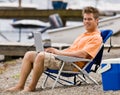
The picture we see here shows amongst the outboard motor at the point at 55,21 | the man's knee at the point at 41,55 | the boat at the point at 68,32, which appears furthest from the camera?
the outboard motor at the point at 55,21

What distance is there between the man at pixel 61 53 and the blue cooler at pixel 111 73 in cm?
58

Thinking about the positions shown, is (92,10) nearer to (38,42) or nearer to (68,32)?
(38,42)

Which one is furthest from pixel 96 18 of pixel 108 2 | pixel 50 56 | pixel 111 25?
pixel 108 2

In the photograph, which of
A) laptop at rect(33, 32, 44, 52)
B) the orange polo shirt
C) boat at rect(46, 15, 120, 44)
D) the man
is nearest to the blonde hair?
the man

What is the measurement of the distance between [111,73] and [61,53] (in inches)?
33.0

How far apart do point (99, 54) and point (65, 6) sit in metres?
34.2

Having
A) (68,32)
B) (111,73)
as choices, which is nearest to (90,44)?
(111,73)

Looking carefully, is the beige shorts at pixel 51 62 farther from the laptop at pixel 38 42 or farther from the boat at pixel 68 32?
the boat at pixel 68 32

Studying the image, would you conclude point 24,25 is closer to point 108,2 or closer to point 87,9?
point 108,2

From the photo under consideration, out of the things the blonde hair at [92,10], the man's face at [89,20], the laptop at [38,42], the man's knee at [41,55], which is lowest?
the man's knee at [41,55]

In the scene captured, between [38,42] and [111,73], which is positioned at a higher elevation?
[38,42]

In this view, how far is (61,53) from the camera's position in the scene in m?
7.39

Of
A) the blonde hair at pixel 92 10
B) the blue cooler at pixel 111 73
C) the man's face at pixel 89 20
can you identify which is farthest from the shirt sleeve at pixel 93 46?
the blue cooler at pixel 111 73

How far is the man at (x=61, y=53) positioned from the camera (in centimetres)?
720
